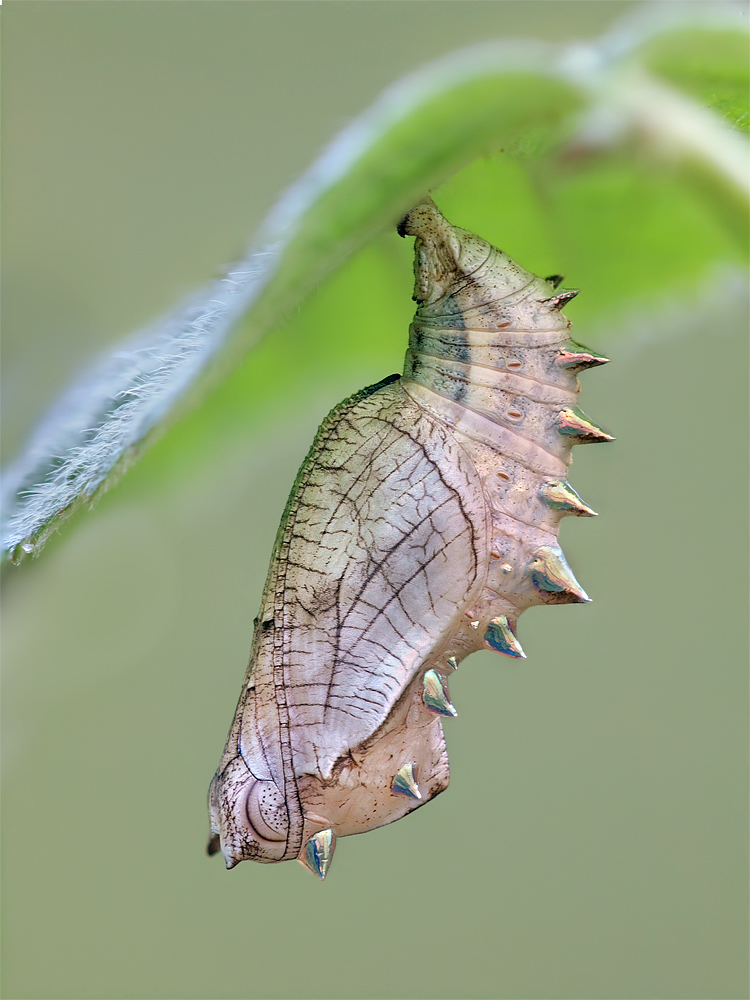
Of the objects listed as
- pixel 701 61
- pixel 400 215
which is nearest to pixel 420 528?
pixel 400 215

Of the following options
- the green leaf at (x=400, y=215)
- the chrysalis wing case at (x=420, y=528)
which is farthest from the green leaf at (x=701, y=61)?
the chrysalis wing case at (x=420, y=528)

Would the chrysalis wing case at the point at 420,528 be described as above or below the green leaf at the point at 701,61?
below

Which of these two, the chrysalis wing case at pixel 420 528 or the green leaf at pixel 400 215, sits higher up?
the green leaf at pixel 400 215

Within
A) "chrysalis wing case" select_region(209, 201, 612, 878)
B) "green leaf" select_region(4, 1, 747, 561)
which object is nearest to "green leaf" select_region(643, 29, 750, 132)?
"green leaf" select_region(4, 1, 747, 561)

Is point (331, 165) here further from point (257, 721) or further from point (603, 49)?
point (257, 721)

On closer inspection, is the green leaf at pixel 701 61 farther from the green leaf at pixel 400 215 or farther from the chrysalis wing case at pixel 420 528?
the chrysalis wing case at pixel 420 528

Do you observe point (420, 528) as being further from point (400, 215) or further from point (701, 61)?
point (701, 61)

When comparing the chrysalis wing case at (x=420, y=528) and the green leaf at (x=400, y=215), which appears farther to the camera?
the chrysalis wing case at (x=420, y=528)

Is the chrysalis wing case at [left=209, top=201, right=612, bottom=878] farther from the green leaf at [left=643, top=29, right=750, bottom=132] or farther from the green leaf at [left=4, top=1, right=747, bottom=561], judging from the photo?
the green leaf at [left=643, top=29, right=750, bottom=132]
